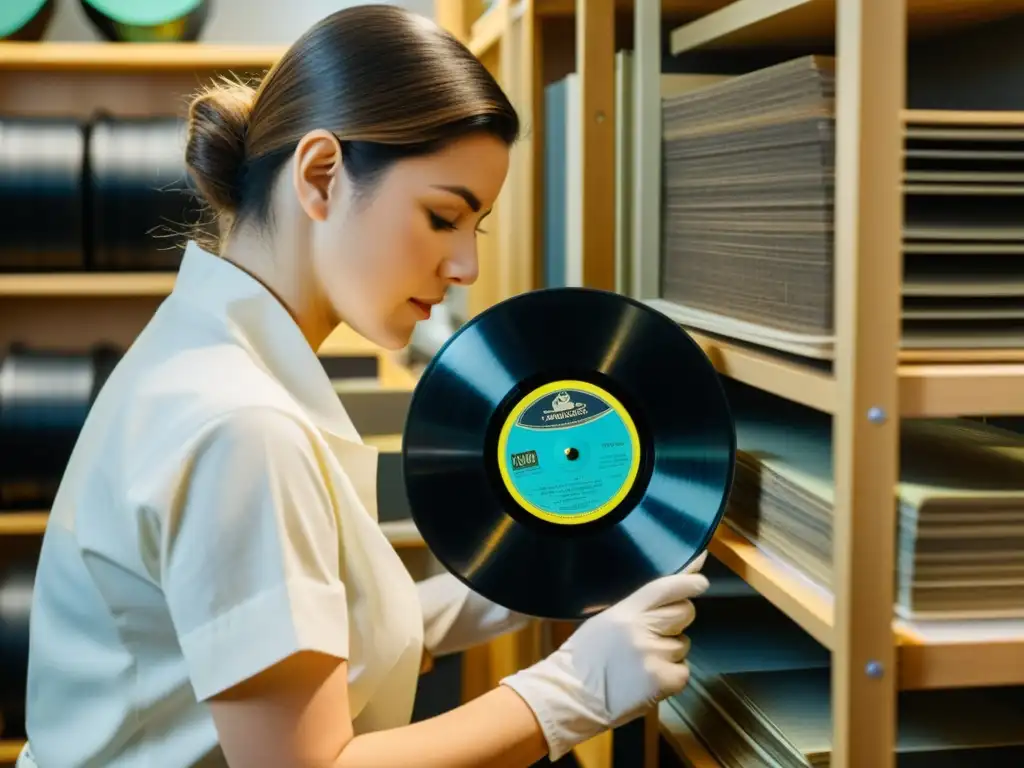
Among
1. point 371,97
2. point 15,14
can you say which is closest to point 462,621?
point 371,97

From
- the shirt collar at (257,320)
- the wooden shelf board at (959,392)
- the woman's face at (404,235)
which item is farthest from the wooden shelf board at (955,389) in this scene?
the shirt collar at (257,320)

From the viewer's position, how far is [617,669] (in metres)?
1.10

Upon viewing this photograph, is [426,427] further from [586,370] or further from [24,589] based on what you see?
[24,589]

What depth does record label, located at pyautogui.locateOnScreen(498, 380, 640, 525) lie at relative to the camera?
1.15 metres

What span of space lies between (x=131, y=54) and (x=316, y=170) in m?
1.64

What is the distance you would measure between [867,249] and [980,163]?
19 cm

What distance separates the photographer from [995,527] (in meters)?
0.91

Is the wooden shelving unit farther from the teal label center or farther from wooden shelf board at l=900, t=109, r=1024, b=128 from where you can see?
the teal label center

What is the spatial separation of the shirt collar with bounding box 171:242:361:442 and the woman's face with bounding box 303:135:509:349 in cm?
6

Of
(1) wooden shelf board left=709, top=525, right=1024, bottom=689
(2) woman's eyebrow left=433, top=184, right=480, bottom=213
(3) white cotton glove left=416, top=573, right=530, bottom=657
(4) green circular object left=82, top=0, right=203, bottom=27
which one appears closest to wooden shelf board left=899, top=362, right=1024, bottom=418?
(1) wooden shelf board left=709, top=525, right=1024, bottom=689

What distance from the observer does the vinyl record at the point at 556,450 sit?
113 cm

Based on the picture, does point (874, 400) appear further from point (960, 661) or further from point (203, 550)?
→ point (203, 550)

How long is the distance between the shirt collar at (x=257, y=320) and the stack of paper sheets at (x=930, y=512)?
44 cm

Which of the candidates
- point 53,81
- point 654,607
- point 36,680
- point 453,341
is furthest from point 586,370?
point 53,81
